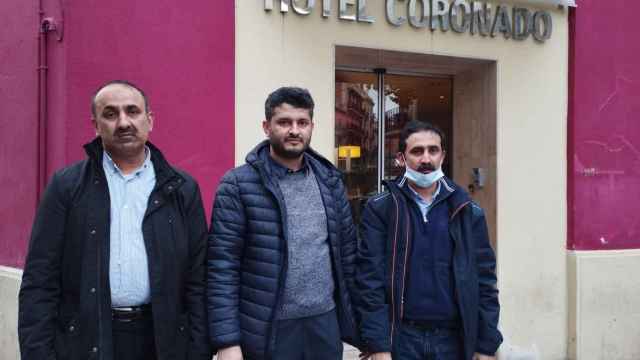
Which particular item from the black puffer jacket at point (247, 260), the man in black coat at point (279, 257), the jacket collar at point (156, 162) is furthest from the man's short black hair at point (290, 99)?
the jacket collar at point (156, 162)

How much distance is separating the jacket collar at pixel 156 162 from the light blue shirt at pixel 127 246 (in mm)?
52

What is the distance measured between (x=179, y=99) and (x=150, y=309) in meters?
2.67

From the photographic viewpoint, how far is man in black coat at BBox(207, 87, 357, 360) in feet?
9.67

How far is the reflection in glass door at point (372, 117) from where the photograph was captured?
21.3ft

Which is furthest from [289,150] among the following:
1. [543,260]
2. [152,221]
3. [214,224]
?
[543,260]

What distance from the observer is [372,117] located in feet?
22.0

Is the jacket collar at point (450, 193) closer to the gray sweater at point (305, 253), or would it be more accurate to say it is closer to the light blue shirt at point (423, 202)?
the light blue shirt at point (423, 202)

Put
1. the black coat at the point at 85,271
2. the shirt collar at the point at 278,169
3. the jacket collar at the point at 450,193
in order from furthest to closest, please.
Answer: the jacket collar at the point at 450,193 → the shirt collar at the point at 278,169 → the black coat at the point at 85,271

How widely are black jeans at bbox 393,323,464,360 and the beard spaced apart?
1.03 meters

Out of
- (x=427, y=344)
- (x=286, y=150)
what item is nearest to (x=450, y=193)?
(x=427, y=344)

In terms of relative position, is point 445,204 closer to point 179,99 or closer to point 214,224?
point 214,224

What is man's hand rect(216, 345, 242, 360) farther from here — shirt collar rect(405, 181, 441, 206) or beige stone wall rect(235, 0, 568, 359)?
beige stone wall rect(235, 0, 568, 359)

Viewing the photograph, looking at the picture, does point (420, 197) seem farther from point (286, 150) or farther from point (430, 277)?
point (286, 150)

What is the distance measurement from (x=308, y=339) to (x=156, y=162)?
1138 mm
